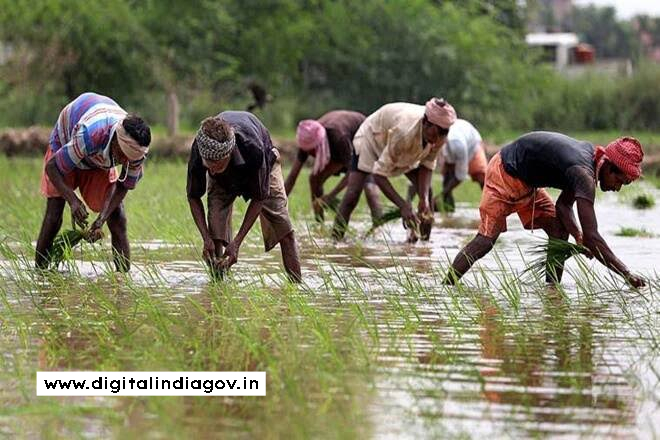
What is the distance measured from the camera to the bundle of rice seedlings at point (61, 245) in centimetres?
896

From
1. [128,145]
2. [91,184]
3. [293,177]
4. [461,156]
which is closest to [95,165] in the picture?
[91,184]

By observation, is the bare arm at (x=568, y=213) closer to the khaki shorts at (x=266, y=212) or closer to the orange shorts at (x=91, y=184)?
the khaki shorts at (x=266, y=212)

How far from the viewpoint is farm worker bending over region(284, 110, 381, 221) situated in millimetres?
12469

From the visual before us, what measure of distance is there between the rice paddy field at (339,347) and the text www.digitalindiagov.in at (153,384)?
74 millimetres

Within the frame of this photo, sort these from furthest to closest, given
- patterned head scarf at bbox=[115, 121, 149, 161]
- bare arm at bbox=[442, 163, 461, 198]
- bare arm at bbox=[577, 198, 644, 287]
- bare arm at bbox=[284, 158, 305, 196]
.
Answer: bare arm at bbox=[442, 163, 461, 198] → bare arm at bbox=[284, 158, 305, 196] → patterned head scarf at bbox=[115, 121, 149, 161] → bare arm at bbox=[577, 198, 644, 287]

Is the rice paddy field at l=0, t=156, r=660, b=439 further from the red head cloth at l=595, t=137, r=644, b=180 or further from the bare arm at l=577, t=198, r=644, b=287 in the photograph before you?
the red head cloth at l=595, t=137, r=644, b=180

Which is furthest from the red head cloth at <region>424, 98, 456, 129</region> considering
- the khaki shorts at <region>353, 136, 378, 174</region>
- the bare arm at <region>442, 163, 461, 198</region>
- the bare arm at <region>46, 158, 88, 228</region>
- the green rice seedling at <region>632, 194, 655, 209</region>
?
the green rice seedling at <region>632, 194, 655, 209</region>

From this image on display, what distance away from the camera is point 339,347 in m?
6.37

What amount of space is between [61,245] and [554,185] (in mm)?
3012

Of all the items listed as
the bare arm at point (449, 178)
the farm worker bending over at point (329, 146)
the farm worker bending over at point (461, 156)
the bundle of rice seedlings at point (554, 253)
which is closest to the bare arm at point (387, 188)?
the farm worker bending over at point (329, 146)

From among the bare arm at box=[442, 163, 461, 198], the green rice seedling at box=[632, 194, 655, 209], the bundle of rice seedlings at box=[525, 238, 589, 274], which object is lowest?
the green rice seedling at box=[632, 194, 655, 209]

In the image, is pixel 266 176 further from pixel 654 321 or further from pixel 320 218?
pixel 320 218

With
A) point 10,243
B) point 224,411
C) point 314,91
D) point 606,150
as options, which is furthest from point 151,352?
point 314,91

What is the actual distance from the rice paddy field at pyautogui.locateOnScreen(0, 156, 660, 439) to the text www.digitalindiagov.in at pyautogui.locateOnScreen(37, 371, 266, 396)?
74mm
